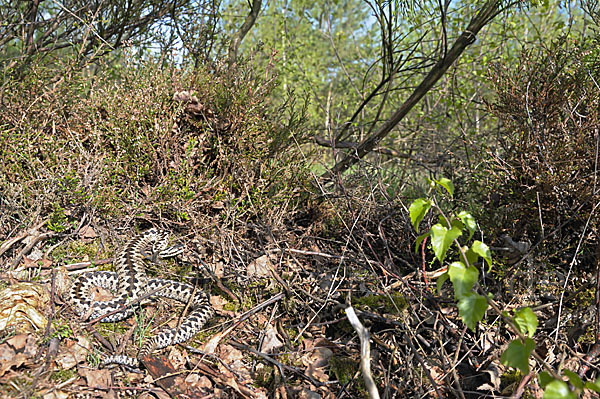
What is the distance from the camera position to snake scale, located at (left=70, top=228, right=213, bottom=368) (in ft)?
12.9

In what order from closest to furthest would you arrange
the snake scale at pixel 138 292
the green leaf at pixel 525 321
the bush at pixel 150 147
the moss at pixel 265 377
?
the green leaf at pixel 525 321
the moss at pixel 265 377
the snake scale at pixel 138 292
the bush at pixel 150 147

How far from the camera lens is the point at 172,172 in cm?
533

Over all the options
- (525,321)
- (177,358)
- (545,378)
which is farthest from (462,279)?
(177,358)

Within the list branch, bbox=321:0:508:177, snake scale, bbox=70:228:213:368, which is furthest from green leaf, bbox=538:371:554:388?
branch, bbox=321:0:508:177

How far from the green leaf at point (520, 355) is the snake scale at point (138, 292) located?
269 centimetres

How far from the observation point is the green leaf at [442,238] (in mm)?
2322

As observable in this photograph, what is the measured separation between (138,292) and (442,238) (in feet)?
10.9

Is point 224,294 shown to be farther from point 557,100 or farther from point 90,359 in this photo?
point 557,100

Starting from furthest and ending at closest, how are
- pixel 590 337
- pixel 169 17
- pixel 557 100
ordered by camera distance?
pixel 169 17 < pixel 557 100 < pixel 590 337

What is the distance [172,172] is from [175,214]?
0.49 meters

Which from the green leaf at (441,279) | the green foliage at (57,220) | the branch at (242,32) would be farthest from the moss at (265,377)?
the branch at (242,32)

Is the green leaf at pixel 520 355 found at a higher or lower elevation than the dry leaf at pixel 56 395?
higher

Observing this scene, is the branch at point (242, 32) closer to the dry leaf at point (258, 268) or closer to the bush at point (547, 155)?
the dry leaf at point (258, 268)

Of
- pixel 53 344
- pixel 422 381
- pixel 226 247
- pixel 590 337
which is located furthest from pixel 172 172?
pixel 590 337
